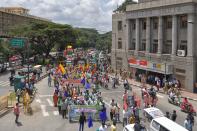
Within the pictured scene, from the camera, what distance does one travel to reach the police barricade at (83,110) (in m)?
32.0

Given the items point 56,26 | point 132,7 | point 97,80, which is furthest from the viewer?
point 56,26

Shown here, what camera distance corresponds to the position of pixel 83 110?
32031 millimetres

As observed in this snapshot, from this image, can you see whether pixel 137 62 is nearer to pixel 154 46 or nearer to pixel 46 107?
pixel 154 46

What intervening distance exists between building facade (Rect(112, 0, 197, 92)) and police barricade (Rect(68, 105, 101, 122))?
65.2 ft

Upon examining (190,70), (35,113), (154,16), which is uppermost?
(154,16)

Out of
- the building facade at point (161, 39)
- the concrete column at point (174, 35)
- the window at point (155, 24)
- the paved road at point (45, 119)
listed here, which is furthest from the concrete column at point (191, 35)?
the window at point (155, 24)

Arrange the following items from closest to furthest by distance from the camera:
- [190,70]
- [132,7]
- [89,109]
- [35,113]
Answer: [89,109] < [35,113] < [190,70] < [132,7]

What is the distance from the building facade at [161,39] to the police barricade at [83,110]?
19.9 metres

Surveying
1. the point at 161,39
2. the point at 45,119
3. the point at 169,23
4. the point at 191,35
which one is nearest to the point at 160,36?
the point at 161,39

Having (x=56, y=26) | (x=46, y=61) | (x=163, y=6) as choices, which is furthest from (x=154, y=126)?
(x=56, y=26)

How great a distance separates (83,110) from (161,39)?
2631 cm

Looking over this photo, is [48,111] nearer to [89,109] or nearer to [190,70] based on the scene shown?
[89,109]

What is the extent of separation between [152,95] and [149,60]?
735 inches

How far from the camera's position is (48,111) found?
3609cm
